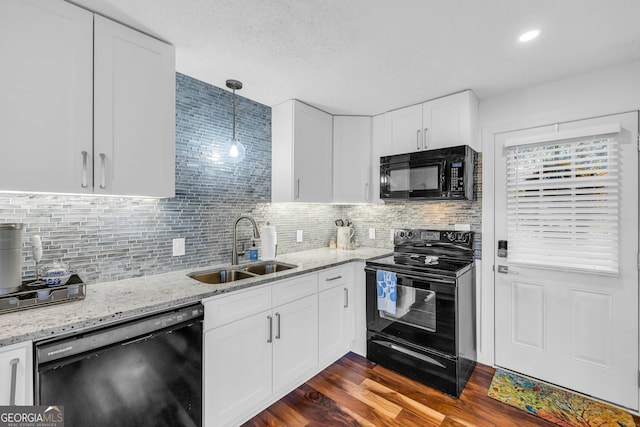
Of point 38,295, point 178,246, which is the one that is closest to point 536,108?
point 178,246

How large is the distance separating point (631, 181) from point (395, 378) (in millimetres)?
2208

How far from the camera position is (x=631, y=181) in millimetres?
1946

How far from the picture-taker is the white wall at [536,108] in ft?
6.53

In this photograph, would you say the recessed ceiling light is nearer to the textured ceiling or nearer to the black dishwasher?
the textured ceiling

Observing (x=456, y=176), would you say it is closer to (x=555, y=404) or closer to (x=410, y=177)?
(x=410, y=177)

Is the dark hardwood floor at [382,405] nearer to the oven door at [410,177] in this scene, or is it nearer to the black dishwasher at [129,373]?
the black dishwasher at [129,373]

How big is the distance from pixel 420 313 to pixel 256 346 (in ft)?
4.25

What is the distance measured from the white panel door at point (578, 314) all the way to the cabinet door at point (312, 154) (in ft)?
Result: 5.07

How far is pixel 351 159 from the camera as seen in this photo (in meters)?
3.04

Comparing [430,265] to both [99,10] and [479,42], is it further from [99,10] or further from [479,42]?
[99,10]

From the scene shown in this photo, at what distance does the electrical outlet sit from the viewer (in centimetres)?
207

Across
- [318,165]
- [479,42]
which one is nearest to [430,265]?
[318,165]

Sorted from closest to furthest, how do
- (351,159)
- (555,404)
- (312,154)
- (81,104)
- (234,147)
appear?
1. (81,104)
2. (555,404)
3. (234,147)
4. (312,154)
5. (351,159)

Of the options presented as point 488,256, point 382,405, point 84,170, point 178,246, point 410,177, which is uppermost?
point 410,177
